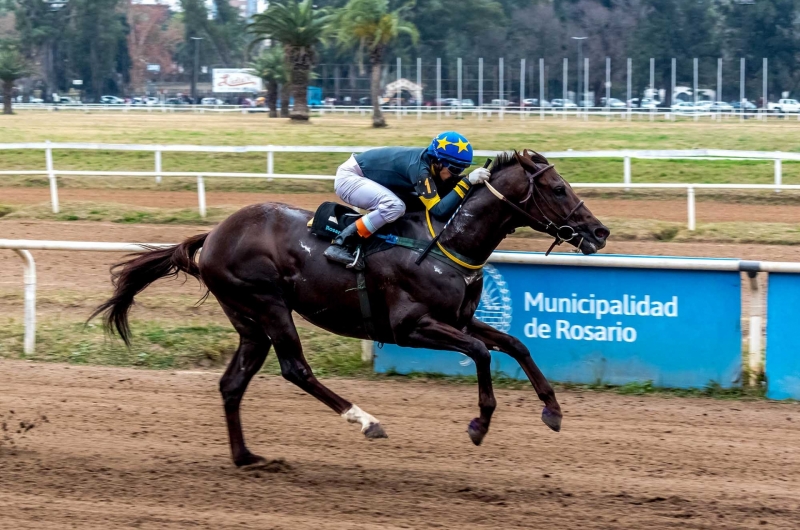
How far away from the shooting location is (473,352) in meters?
5.41

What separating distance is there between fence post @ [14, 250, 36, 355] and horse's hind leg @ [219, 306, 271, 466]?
2855mm

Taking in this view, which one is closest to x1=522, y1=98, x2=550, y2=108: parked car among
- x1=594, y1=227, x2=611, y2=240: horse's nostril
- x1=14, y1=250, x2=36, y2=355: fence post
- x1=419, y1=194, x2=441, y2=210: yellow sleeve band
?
x1=14, y1=250, x2=36, y2=355: fence post

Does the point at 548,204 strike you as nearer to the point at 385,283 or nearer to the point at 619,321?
the point at 385,283

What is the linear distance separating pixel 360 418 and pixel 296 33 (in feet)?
112

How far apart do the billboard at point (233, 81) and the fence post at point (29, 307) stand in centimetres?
7021

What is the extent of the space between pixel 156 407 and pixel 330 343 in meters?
1.91

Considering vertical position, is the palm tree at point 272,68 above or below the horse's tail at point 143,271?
above

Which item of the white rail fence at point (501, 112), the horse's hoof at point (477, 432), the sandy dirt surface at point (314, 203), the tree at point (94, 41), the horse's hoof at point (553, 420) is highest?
the tree at point (94, 41)

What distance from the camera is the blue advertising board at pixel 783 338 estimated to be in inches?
269

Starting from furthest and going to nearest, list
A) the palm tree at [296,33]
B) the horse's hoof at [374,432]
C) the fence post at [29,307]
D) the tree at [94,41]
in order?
the tree at [94,41], the palm tree at [296,33], the fence post at [29,307], the horse's hoof at [374,432]

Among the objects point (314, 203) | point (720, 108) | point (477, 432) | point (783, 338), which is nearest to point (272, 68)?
point (720, 108)

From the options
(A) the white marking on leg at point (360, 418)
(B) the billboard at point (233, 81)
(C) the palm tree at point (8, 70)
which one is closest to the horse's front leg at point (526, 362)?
(A) the white marking on leg at point (360, 418)

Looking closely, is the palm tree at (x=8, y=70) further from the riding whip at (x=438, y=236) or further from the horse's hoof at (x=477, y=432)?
the horse's hoof at (x=477, y=432)

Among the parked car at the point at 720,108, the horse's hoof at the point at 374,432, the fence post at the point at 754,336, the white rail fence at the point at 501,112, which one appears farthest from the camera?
the parked car at the point at 720,108
